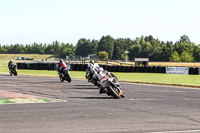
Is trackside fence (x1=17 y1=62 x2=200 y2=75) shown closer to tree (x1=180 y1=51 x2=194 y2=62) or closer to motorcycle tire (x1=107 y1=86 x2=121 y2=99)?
motorcycle tire (x1=107 y1=86 x2=121 y2=99)

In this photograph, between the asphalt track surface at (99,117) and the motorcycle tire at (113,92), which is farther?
the motorcycle tire at (113,92)

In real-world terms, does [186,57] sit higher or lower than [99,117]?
higher

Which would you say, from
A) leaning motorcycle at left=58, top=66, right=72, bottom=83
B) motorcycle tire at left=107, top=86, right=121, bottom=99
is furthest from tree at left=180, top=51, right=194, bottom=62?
motorcycle tire at left=107, top=86, right=121, bottom=99

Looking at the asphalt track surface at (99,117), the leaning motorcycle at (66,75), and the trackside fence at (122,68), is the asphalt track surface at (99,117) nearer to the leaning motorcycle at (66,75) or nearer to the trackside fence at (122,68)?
the leaning motorcycle at (66,75)

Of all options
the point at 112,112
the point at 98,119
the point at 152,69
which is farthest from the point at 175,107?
the point at 152,69

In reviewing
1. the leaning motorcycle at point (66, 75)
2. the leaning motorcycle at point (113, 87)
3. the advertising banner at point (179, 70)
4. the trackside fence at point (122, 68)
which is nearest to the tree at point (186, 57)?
the trackside fence at point (122, 68)

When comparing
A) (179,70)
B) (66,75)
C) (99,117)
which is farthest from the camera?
(179,70)

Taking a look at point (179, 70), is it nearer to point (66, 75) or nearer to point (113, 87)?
point (66, 75)

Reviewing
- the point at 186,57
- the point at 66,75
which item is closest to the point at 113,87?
the point at 66,75

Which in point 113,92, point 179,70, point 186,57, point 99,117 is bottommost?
point 99,117

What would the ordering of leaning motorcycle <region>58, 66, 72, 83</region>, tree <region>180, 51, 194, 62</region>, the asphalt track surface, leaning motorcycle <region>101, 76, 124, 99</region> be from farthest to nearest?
tree <region>180, 51, 194, 62</region>
leaning motorcycle <region>58, 66, 72, 83</region>
leaning motorcycle <region>101, 76, 124, 99</region>
the asphalt track surface

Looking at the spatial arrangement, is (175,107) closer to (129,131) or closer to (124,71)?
(129,131)

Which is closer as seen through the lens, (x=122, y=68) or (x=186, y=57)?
(x=122, y=68)

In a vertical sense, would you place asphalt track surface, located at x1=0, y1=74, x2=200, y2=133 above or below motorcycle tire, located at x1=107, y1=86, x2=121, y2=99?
below
